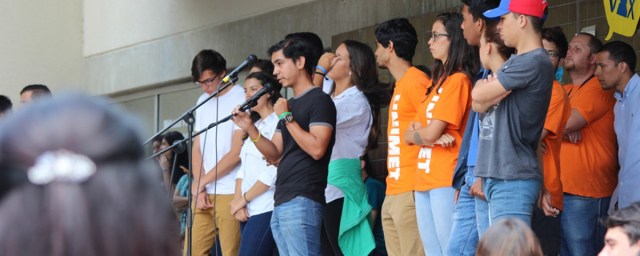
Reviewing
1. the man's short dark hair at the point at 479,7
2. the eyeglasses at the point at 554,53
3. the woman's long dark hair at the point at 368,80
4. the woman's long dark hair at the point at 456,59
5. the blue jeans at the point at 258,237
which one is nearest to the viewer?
the man's short dark hair at the point at 479,7

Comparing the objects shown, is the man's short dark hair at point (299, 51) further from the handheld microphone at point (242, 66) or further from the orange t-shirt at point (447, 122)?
the orange t-shirt at point (447, 122)

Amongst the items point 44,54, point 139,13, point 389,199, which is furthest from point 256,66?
point 44,54

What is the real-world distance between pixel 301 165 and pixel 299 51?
2.61 ft

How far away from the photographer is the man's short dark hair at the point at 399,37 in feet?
20.0

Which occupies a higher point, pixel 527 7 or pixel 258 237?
pixel 527 7

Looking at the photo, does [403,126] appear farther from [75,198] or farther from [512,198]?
[75,198]

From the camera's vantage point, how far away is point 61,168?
3.30 ft

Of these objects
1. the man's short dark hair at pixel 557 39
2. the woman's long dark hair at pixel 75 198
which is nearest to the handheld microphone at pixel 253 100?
the man's short dark hair at pixel 557 39

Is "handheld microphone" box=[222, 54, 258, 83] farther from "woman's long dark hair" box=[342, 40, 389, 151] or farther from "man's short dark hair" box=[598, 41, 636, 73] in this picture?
"man's short dark hair" box=[598, 41, 636, 73]

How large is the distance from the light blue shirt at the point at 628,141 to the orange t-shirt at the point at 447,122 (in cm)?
102

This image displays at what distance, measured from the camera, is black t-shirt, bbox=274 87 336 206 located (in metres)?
5.86

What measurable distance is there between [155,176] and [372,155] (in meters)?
7.01

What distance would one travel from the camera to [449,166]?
5250 millimetres

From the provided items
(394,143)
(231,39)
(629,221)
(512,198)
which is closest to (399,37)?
(394,143)
